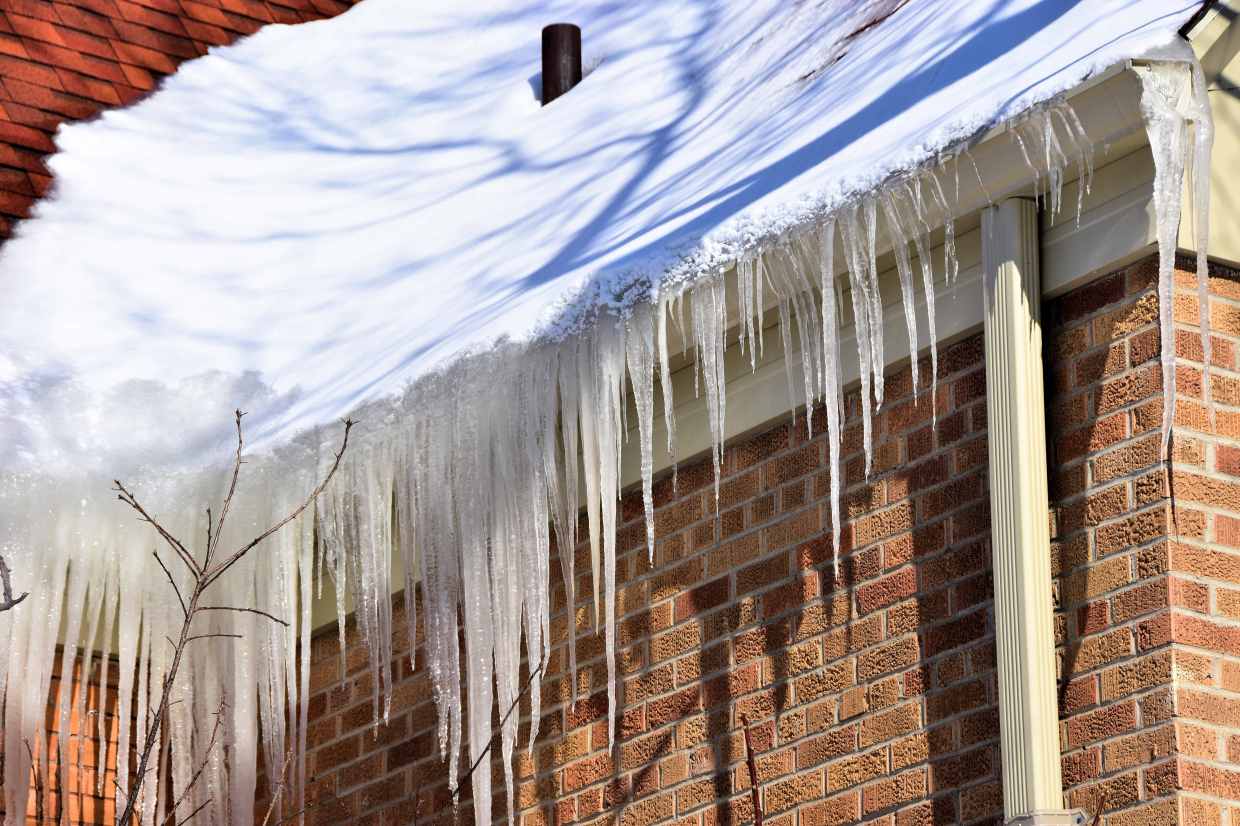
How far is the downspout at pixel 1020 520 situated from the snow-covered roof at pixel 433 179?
1.12 feet

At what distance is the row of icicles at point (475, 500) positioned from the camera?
462 centimetres

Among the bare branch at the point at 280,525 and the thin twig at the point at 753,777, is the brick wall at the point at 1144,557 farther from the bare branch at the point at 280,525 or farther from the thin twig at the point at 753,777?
the bare branch at the point at 280,525

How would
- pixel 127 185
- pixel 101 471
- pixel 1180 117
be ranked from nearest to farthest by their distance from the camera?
pixel 1180 117
pixel 101 471
pixel 127 185

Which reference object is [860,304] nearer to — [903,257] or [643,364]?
[903,257]

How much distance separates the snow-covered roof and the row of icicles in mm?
98

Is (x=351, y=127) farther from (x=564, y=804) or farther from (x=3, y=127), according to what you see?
(x=564, y=804)

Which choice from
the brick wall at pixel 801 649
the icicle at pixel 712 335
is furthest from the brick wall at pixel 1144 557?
the icicle at pixel 712 335

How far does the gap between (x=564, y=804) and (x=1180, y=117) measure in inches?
99.4

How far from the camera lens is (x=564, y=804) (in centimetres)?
565

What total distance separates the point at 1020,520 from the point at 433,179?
3412 millimetres

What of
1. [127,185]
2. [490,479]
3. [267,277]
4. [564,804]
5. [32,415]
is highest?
[127,185]

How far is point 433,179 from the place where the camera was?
7.34 meters

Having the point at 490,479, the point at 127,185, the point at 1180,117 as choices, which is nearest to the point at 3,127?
the point at 127,185

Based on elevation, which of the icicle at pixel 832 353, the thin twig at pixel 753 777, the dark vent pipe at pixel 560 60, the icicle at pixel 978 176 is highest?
the dark vent pipe at pixel 560 60
